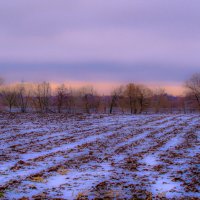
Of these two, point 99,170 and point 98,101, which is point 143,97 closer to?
point 98,101

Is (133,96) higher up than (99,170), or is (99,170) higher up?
(133,96)

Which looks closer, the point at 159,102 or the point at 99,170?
the point at 99,170

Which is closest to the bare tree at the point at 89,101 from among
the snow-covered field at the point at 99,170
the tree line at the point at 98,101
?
the tree line at the point at 98,101

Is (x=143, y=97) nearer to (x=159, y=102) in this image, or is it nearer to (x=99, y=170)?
(x=159, y=102)

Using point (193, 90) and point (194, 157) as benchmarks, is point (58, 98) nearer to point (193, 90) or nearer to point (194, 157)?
point (193, 90)

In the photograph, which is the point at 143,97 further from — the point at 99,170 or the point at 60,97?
the point at 99,170

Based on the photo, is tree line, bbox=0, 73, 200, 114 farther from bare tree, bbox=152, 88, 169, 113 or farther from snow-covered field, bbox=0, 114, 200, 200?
snow-covered field, bbox=0, 114, 200, 200

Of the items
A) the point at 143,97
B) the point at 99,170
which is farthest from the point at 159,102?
the point at 99,170

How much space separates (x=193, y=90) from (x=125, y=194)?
81.8 metres

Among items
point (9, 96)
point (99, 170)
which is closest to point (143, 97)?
point (9, 96)

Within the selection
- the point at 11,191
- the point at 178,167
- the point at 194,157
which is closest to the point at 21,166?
the point at 11,191

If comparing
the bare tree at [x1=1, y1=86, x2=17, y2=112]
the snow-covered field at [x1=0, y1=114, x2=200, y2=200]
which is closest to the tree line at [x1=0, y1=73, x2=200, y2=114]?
the bare tree at [x1=1, y1=86, x2=17, y2=112]

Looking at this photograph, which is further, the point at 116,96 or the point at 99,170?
the point at 116,96

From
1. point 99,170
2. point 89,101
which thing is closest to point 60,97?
point 89,101
